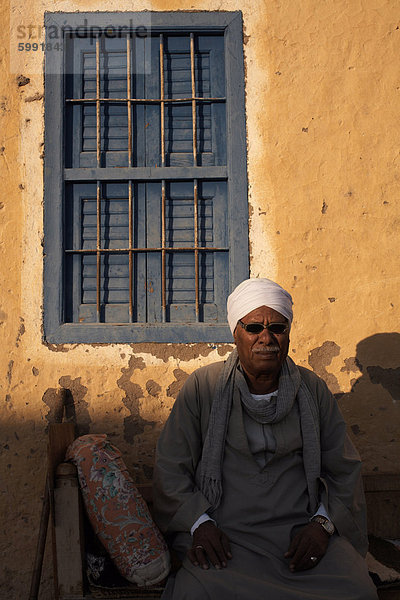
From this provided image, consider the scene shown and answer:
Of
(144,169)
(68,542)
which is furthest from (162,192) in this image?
(68,542)

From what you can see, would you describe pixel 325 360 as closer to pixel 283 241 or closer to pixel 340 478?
pixel 283 241

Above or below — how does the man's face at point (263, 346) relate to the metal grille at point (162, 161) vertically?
below

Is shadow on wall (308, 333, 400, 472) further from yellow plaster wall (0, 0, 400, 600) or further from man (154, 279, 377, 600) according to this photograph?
man (154, 279, 377, 600)

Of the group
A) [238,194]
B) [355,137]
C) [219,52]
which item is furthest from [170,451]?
[219,52]

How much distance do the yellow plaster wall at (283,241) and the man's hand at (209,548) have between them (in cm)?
99

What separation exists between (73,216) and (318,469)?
6.89ft

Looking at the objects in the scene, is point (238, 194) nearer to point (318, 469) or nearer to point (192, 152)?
point (192, 152)

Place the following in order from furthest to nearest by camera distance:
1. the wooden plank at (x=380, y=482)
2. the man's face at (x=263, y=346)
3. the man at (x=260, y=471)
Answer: the wooden plank at (x=380, y=482)
the man's face at (x=263, y=346)
the man at (x=260, y=471)

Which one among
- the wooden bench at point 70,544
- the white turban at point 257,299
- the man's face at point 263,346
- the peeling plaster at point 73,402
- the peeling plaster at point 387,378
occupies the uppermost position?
the white turban at point 257,299

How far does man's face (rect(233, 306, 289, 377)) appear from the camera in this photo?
2.42 metres

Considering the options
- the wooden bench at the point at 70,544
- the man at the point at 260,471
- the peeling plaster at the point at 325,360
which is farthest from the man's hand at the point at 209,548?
the peeling plaster at the point at 325,360

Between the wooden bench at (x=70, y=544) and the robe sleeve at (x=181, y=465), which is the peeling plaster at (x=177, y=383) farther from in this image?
the wooden bench at (x=70, y=544)

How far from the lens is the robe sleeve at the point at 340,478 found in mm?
2383

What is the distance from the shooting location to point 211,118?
11.4 feet
